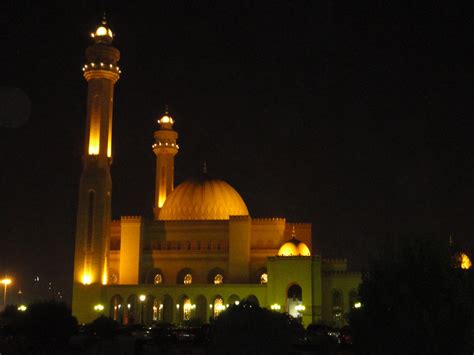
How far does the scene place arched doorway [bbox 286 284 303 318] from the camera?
4347cm

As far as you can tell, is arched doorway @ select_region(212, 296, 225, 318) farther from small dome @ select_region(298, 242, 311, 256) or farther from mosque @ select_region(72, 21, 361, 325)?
small dome @ select_region(298, 242, 311, 256)

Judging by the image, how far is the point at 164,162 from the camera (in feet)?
182

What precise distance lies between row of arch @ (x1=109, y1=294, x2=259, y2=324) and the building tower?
227cm

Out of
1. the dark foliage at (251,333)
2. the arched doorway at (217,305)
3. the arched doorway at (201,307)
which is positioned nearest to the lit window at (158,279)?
the arched doorway at (201,307)

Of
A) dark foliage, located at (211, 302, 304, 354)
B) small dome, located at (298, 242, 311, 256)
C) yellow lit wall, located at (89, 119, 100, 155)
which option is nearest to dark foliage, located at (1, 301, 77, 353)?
dark foliage, located at (211, 302, 304, 354)

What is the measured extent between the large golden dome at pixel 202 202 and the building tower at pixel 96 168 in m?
6.65

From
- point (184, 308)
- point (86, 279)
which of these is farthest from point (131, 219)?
point (184, 308)

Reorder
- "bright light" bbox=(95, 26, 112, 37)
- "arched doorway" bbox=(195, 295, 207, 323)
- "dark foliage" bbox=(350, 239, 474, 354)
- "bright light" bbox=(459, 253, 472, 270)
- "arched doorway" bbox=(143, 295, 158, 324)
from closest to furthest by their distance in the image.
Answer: "dark foliage" bbox=(350, 239, 474, 354) < "bright light" bbox=(459, 253, 472, 270) < "arched doorway" bbox=(195, 295, 207, 323) < "arched doorway" bbox=(143, 295, 158, 324) < "bright light" bbox=(95, 26, 112, 37)

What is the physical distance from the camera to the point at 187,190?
5109 cm

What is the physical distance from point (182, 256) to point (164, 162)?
33.0ft

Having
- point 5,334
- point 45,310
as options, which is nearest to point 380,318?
point 45,310

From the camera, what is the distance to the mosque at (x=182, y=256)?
43.2 metres

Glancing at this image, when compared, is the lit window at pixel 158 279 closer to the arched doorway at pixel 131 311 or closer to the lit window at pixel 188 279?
the lit window at pixel 188 279

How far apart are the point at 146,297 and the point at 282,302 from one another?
8944mm
